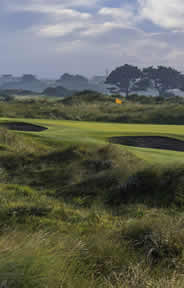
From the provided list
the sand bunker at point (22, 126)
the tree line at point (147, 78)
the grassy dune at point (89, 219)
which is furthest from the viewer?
the tree line at point (147, 78)

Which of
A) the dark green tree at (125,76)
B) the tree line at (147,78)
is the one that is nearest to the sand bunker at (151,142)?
the tree line at (147,78)

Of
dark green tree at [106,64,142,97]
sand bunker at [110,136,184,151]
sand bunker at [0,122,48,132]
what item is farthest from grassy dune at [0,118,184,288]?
dark green tree at [106,64,142,97]

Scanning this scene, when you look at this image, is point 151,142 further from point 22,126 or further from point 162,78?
point 162,78

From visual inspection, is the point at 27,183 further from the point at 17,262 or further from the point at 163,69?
the point at 163,69

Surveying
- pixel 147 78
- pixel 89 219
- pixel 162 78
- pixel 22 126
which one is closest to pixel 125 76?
pixel 147 78

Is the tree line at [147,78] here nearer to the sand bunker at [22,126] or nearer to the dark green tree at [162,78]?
the dark green tree at [162,78]

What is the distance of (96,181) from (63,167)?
3.00 metres

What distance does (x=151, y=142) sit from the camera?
1861 centimetres

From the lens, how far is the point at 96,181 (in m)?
10.5

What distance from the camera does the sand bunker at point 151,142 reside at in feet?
56.7

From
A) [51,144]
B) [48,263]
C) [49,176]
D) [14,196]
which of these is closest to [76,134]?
[51,144]

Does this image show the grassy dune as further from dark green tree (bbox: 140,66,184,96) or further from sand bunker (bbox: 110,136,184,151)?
dark green tree (bbox: 140,66,184,96)

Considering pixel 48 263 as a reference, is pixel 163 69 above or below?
above

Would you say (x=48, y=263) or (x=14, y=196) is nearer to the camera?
(x=48, y=263)
